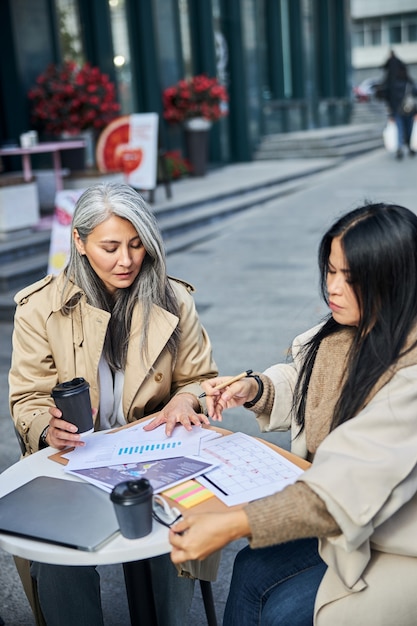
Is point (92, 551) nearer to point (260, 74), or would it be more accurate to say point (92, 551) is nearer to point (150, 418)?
point (150, 418)

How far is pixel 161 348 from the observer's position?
2424 mm

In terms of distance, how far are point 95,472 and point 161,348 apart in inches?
23.5

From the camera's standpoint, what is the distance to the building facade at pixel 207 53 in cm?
941

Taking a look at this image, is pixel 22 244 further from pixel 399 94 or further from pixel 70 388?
pixel 399 94

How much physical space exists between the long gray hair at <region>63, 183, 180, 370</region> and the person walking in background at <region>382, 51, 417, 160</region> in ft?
45.6

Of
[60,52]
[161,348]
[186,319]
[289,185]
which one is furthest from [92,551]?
A: [289,185]

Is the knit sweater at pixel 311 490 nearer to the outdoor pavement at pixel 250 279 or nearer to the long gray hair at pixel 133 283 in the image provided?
the outdoor pavement at pixel 250 279

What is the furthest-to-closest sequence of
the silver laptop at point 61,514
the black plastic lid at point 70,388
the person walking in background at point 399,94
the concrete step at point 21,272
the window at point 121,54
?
1. the person walking in background at point 399,94
2. the window at point 121,54
3. the concrete step at point 21,272
4. the black plastic lid at point 70,388
5. the silver laptop at point 61,514

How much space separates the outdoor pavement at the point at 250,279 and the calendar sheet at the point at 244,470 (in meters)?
Answer: 0.68

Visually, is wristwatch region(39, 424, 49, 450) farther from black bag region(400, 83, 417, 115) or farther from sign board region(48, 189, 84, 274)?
black bag region(400, 83, 417, 115)

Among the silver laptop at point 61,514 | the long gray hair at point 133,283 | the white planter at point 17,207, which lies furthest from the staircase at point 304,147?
the silver laptop at point 61,514

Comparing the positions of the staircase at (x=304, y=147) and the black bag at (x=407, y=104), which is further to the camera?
the staircase at (x=304, y=147)

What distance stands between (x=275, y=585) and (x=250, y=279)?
5.08 meters

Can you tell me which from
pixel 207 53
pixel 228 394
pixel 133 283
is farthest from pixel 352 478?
pixel 207 53
